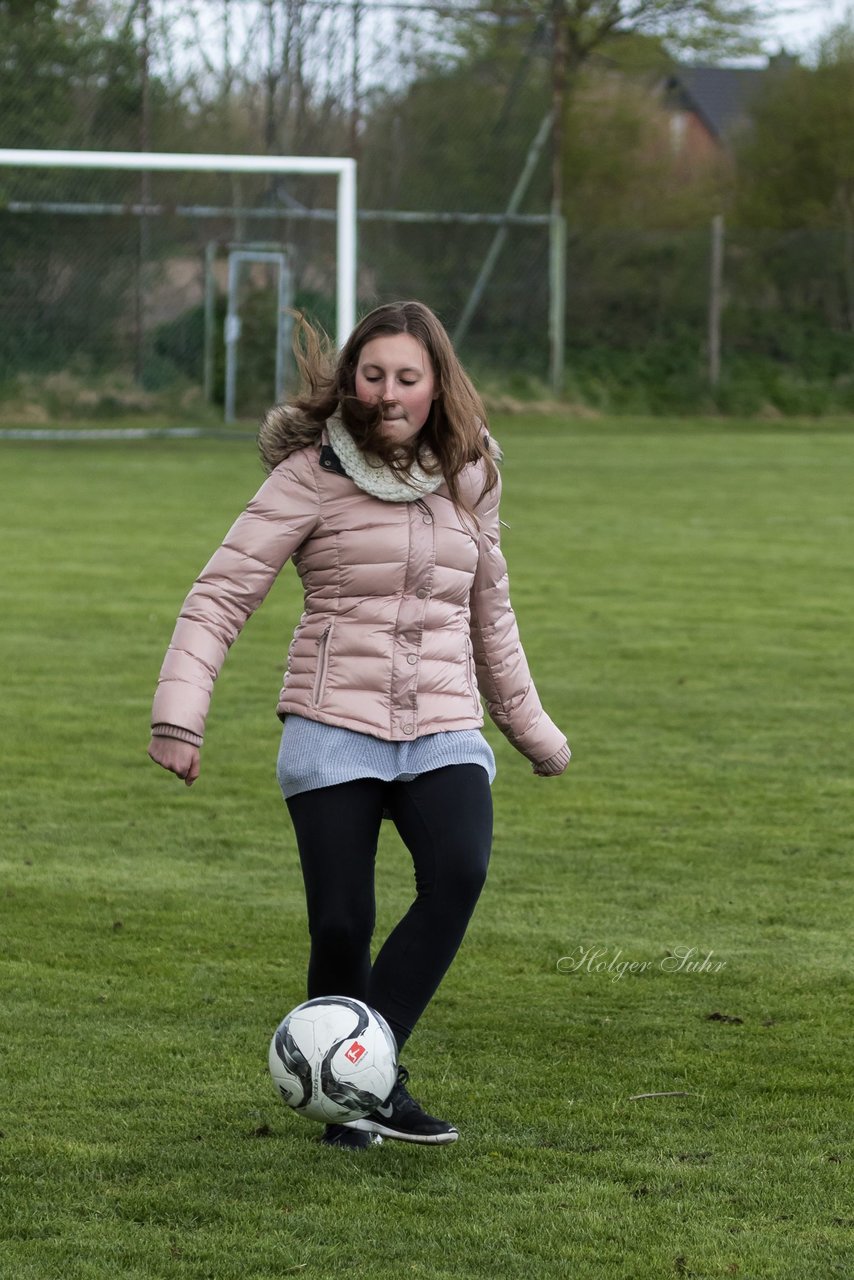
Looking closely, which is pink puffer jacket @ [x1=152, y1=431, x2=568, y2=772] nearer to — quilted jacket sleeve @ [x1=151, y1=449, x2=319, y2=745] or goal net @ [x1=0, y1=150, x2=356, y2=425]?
quilted jacket sleeve @ [x1=151, y1=449, x2=319, y2=745]

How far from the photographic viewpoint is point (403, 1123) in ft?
11.6

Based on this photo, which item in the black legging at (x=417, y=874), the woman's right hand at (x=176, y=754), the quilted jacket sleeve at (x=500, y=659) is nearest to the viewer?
the woman's right hand at (x=176, y=754)

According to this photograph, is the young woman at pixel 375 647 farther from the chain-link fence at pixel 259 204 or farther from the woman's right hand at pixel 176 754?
the chain-link fence at pixel 259 204

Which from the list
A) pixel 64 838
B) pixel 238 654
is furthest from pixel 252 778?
pixel 238 654

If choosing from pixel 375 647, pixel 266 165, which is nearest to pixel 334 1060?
pixel 375 647

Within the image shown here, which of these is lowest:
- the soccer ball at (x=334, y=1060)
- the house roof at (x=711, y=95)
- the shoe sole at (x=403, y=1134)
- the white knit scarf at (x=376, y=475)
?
the shoe sole at (x=403, y=1134)

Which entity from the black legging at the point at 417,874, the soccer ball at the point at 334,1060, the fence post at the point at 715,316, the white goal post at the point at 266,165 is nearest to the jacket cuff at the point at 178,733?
the black legging at the point at 417,874

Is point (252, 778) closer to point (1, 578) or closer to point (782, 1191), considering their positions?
point (782, 1191)

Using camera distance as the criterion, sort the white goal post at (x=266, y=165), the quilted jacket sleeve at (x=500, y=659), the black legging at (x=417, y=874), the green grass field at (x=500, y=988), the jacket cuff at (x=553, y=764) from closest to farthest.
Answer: the green grass field at (x=500, y=988) → the black legging at (x=417, y=874) → the quilted jacket sleeve at (x=500, y=659) → the jacket cuff at (x=553, y=764) → the white goal post at (x=266, y=165)

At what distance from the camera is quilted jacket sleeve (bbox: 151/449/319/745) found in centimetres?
346

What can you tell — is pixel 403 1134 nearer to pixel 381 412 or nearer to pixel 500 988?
pixel 500 988

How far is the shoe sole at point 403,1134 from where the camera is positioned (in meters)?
3.53

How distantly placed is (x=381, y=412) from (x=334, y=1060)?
3.80 feet

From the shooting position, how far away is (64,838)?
6062 mm
